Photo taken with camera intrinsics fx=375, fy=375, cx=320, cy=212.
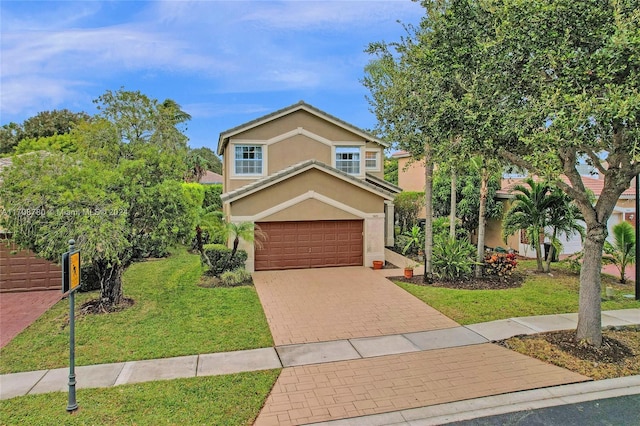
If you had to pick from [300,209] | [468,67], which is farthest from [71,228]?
[468,67]

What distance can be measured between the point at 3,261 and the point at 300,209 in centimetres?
1122

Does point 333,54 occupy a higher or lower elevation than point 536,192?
higher

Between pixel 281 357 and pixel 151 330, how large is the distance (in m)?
3.84

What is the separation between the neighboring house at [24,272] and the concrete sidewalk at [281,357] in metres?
7.53

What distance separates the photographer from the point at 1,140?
123 feet

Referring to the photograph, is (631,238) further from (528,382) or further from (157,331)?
(157,331)

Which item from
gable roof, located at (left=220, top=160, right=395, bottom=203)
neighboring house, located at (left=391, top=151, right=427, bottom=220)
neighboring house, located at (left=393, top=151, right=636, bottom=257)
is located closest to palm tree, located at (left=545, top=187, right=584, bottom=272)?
neighboring house, located at (left=393, top=151, right=636, bottom=257)

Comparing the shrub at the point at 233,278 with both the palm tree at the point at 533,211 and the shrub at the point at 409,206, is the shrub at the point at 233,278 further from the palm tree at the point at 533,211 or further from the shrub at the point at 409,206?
the shrub at the point at 409,206

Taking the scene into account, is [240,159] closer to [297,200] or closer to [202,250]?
[297,200]

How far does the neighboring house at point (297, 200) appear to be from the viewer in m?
16.8

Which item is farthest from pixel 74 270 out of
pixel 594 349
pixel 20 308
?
pixel 594 349

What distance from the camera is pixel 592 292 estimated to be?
27.4 feet

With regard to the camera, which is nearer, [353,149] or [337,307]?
[337,307]

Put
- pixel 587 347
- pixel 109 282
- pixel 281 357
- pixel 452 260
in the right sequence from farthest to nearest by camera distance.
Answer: pixel 452 260 < pixel 109 282 < pixel 587 347 < pixel 281 357
